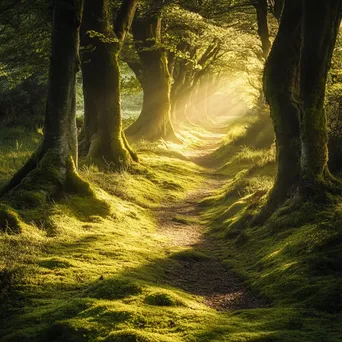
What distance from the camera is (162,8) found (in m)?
17.8

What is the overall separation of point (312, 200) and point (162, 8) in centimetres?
1181

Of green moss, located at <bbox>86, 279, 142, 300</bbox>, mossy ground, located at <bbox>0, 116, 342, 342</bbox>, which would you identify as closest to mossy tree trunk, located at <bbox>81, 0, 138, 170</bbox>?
mossy ground, located at <bbox>0, 116, 342, 342</bbox>

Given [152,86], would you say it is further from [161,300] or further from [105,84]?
[161,300]

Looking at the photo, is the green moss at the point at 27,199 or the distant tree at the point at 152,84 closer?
the green moss at the point at 27,199

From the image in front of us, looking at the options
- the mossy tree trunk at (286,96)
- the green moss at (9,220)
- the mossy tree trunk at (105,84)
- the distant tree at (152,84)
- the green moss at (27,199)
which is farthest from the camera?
the distant tree at (152,84)

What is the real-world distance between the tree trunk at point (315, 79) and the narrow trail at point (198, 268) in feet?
9.73

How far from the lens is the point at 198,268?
28.4 ft

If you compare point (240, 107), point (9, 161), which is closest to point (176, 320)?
point (9, 161)

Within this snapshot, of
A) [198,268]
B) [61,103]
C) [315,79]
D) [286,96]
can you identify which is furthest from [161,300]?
[286,96]

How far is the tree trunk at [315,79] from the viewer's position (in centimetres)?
963

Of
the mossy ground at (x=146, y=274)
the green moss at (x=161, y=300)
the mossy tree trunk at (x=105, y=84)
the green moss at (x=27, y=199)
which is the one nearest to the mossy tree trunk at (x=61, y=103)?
the mossy ground at (x=146, y=274)

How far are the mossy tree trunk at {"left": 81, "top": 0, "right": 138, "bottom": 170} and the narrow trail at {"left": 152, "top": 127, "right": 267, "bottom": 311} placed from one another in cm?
365

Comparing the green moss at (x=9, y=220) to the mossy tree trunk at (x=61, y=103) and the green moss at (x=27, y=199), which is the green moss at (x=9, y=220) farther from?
the mossy tree trunk at (x=61, y=103)

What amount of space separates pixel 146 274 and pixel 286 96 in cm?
655
